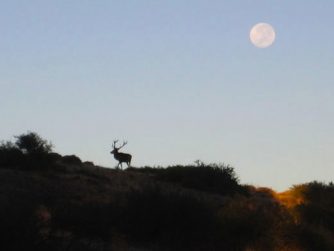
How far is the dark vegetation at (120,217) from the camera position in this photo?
15.0 metres

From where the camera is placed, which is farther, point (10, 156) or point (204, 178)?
point (204, 178)

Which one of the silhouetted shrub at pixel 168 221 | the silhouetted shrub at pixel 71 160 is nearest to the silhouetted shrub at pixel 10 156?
the silhouetted shrub at pixel 71 160

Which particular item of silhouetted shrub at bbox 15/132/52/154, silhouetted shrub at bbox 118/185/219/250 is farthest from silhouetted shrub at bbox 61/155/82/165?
silhouetted shrub at bbox 118/185/219/250

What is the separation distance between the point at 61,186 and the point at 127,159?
60.5 ft

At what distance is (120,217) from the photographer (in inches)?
824

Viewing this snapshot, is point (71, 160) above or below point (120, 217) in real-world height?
above

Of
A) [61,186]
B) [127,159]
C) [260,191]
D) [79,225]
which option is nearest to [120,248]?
[79,225]

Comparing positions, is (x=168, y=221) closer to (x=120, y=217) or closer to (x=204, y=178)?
(x=120, y=217)

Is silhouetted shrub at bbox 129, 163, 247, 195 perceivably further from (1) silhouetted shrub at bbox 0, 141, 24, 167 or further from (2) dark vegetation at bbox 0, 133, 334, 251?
(1) silhouetted shrub at bbox 0, 141, 24, 167

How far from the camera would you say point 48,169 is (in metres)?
31.4

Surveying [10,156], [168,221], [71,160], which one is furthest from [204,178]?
[168,221]

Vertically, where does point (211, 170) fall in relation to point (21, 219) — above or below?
above

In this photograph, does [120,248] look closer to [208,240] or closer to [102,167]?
[208,240]

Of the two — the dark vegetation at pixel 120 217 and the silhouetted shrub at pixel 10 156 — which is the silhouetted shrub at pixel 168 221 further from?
the silhouetted shrub at pixel 10 156
